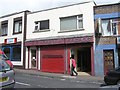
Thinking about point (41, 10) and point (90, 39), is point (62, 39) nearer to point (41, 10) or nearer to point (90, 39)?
point (90, 39)

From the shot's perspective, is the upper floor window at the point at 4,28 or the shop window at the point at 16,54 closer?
the shop window at the point at 16,54

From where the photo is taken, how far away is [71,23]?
2269cm

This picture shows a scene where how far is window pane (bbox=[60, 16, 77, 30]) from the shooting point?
22.5 m

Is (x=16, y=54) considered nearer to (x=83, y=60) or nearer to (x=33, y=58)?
(x=33, y=58)

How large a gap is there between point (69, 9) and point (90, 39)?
413 centimetres

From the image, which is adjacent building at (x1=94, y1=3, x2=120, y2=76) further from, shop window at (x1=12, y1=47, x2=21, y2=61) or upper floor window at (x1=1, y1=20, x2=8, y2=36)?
upper floor window at (x1=1, y1=20, x2=8, y2=36)

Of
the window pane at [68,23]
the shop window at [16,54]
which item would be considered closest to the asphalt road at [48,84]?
the window pane at [68,23]

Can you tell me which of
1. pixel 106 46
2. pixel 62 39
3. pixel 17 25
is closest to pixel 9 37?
pixel 17 25

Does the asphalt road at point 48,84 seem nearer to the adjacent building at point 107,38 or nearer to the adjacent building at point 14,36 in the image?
the adjacent building at point 107,38

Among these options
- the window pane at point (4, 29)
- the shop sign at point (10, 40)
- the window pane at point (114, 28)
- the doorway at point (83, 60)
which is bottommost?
the doorway at point (83, 60)

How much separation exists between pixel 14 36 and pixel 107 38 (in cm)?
1174

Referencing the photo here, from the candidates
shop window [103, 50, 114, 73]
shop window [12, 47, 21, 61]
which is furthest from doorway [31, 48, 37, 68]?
shop window [103, 50, 114, 73]

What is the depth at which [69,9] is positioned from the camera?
2281cm

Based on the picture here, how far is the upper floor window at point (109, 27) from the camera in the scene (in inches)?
813
